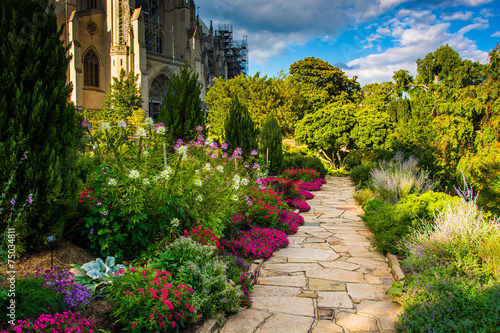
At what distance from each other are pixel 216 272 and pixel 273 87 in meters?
17.2

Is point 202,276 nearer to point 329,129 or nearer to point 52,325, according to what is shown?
point 52,325

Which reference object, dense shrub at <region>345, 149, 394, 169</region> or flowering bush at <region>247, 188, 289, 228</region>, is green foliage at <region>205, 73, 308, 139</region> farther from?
flowering bush at <region>247, 188, 289, 228</region>

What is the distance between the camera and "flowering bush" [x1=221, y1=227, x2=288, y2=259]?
4.85m

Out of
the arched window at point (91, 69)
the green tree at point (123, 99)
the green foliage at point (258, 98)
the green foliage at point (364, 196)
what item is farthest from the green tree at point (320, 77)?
the green foliage at point (364, 196)

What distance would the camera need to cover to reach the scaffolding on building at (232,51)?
64.8m

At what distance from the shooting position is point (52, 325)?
2.14 meters

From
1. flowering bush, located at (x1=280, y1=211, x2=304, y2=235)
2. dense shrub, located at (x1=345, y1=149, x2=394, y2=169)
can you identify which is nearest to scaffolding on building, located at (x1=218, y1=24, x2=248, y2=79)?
dense shrub, located at (x1=345, y1=149, x2=394, y2=169)

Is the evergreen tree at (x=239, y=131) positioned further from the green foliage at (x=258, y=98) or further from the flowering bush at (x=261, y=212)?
the green foliage at (x=258, y=98)

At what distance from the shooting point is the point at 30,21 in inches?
132

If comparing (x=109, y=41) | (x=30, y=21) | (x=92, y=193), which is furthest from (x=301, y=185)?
(x=109, y=41)

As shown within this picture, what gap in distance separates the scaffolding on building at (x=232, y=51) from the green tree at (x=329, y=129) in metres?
47.8

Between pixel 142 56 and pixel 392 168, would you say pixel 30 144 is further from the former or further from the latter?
pixel 142 56

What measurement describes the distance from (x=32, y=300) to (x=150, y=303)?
80 cm

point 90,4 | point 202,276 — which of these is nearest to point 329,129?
point 202,276
